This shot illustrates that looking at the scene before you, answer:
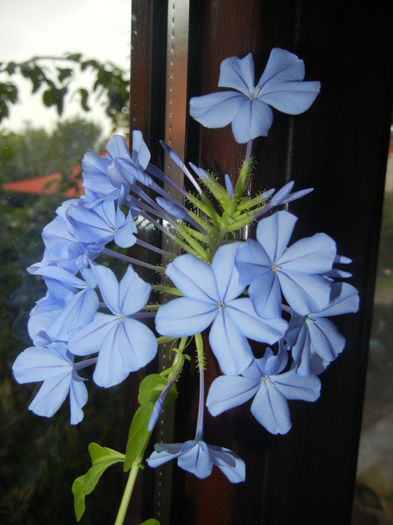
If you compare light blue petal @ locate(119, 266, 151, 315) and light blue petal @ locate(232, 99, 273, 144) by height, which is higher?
light blue petal @ locate(232, 99, 273, 144)

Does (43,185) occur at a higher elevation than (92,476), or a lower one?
higher

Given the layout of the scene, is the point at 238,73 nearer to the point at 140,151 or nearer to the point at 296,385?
the point at 140,151

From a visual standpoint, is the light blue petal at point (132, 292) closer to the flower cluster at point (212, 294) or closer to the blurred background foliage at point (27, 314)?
the flower cluster at point (212, 294)

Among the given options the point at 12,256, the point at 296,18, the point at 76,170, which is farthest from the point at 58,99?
the point at 296,18

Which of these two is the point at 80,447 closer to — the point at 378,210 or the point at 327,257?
the point at 327,257

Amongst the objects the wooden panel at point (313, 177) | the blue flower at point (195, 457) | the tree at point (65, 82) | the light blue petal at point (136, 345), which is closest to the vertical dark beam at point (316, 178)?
the wooden panel at point (313, 177)

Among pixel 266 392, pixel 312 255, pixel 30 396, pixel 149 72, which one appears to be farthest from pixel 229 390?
pixel 149 72

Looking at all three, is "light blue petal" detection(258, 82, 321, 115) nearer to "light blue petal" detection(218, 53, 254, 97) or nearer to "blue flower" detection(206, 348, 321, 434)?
"light blue petal" detection(218, 53, 254, 97)

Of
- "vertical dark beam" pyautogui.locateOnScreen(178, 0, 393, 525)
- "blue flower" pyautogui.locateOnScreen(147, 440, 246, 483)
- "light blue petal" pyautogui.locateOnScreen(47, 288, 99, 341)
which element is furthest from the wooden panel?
"light blue petal" pyautogui.locateOnScreen(47, 288, 99, 341)
